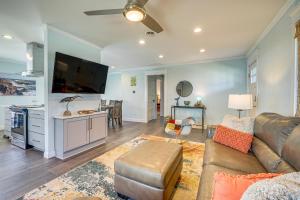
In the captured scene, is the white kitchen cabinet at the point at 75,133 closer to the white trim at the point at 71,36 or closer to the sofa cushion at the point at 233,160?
the white trim at the point at 71,36

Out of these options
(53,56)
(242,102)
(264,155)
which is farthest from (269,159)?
(53,56)

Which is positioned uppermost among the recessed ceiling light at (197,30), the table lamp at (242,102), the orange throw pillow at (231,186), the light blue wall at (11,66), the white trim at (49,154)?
the recessed ceiling light at (197,30)

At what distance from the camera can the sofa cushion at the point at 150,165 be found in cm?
143

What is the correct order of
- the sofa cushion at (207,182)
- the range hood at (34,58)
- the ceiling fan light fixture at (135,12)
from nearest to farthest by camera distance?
1. the sofa cushion at (207,182)
2. the ceiling fan light fixture at (135,12)
3. the range hood at (34,58)

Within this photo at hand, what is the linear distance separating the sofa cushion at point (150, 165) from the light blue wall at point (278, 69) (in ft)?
5.81

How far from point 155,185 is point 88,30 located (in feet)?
9.46

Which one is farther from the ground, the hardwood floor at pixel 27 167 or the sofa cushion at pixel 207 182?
the sofa cushion at pixel 207 182

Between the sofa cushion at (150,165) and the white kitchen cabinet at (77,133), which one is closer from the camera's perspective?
the sofa cushion at (150,165)

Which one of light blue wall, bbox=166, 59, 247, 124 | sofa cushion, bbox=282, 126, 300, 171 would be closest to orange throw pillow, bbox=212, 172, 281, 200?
sofa cushion, bbox=282, 126, 300, 171

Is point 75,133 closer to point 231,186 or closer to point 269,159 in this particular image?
point 231,186

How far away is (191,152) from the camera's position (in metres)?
3.00

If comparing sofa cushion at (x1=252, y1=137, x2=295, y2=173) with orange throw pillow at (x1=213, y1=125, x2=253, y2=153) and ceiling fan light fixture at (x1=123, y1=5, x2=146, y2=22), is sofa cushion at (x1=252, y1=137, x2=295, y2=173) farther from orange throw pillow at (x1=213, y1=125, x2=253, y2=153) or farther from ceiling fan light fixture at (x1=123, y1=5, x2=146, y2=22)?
ceiling fan light fixture at (x1=123, y1=5, x2=146, y2=22)

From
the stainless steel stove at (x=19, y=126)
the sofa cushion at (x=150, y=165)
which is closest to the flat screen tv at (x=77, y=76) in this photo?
the stainless steel stove at (x=19, y=126)

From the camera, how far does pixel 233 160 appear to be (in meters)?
1.64
